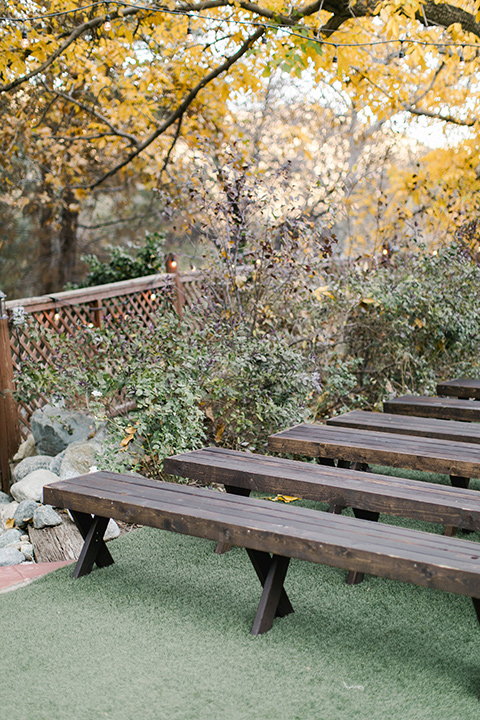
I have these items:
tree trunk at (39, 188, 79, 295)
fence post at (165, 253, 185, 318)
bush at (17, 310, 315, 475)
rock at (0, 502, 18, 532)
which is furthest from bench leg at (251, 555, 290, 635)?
tree trunk at (39, 188, 79, 295)

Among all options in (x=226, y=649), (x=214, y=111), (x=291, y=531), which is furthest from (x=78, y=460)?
(x=214, y=111)

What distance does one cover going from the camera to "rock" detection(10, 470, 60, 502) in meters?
4.33

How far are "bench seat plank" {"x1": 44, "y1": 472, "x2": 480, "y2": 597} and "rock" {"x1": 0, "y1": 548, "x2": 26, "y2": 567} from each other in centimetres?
73

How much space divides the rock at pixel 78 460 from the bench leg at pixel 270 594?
88.8 inches

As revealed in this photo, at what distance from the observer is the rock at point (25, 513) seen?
407 centimetres

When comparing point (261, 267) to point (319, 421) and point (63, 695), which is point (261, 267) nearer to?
point (319, 421)

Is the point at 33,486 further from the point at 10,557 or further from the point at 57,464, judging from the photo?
the point at 10,557


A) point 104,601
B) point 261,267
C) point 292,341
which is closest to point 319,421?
point 292,341

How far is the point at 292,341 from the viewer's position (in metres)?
5.87

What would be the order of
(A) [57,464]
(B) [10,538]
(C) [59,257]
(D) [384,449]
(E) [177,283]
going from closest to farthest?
(D) [384,449] < (B) [10,538] < (A) [57,464] < (E) [177,283] < (C) [59,257]

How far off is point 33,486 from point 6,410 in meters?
1.10

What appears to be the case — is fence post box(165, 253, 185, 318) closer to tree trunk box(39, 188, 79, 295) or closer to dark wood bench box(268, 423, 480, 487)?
dark wood bench box(268, 423, 480, 487)

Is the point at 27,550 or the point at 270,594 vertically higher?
the point at 270,594

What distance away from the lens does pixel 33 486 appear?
14.4 feet
